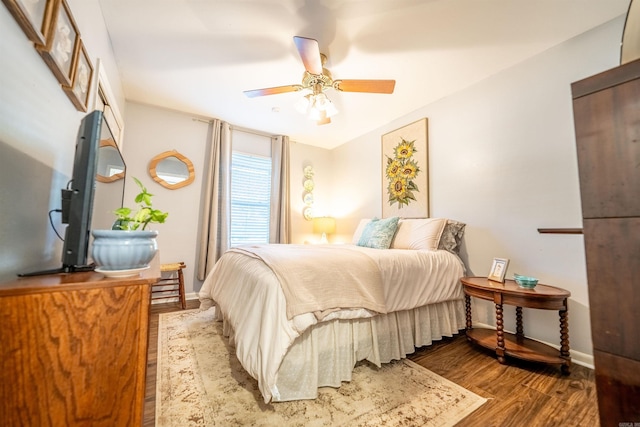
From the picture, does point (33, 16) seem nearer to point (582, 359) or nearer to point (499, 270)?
point (499, 270)

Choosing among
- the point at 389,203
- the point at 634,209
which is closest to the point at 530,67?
the point at 389,203

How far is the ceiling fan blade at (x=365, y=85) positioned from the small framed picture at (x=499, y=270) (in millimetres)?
1734

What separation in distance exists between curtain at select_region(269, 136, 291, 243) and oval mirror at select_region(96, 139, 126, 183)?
2.45m

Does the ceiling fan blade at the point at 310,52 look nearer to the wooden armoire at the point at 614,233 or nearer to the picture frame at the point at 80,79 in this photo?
the picture frame at the point at 80,79

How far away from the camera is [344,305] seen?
1.47 metres

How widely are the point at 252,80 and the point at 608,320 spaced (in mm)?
2974

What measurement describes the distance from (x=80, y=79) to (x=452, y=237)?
3.06 m

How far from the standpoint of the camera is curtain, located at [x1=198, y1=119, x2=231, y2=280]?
330 cm

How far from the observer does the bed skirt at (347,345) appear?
1.36 meters

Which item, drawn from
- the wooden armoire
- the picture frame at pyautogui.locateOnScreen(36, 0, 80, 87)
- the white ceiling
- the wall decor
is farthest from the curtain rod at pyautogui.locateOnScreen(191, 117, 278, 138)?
the wooden armoire

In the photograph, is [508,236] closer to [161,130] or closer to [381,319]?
[381,319]

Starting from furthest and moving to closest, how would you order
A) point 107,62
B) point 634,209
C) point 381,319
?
point 107,62
point 381,319
point 634,209

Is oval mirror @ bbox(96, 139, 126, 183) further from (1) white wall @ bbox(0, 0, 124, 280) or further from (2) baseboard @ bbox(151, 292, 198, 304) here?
(2) baseboard @ bbox(151, 292, 198, 304)

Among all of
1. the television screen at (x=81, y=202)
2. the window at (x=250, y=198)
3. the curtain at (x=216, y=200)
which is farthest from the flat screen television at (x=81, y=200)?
the window at (x=250, y=198)
